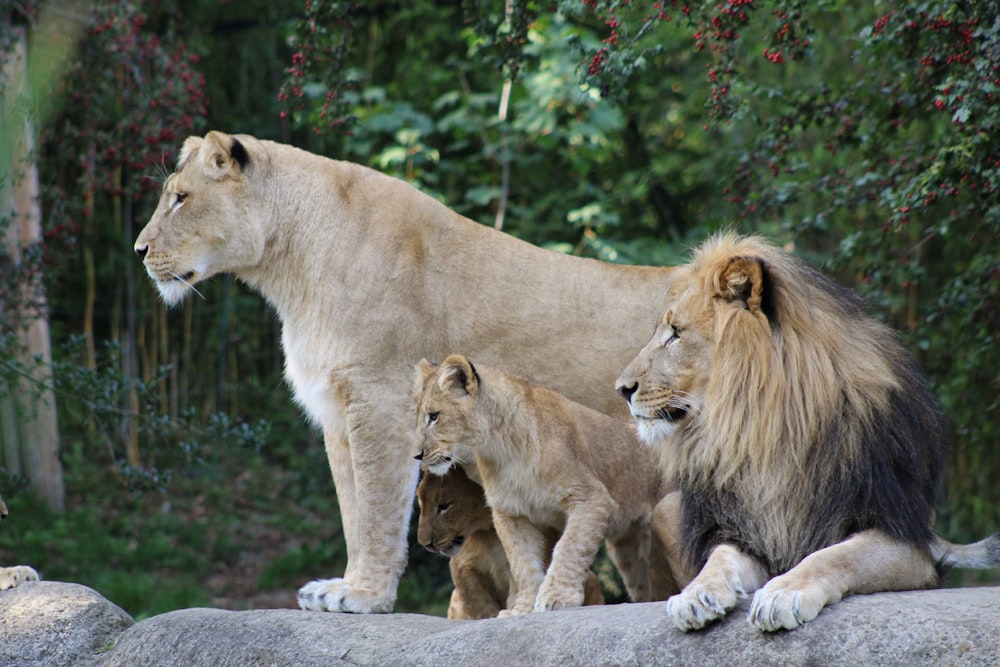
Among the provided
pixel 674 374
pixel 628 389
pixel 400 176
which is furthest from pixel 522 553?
pixel 400 176

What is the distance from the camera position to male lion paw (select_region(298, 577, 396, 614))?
4133 mm

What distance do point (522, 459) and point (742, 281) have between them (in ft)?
3.76

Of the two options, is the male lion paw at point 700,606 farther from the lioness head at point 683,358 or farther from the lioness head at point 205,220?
the lioness head at point 205,220

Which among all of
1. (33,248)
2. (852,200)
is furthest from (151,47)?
(852,200)

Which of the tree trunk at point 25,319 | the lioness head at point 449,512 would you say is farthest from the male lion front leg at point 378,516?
the tree trunk at point 25,319

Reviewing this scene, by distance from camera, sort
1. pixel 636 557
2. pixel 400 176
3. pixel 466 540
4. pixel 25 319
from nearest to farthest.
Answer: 1. pixel 636 557
2. pixel 466 540
3. pixel 25 319
4. pixel 400 176

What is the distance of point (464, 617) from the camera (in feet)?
14.5

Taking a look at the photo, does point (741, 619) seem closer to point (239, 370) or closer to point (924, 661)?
point (924, 661)

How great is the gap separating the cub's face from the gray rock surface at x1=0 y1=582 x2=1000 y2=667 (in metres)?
0.52

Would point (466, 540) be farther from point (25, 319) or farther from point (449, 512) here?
point (25, 319)

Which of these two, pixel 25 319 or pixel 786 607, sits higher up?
pixel 25 319

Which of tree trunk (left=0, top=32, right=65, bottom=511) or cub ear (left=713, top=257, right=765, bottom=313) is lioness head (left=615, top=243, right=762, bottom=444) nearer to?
cub ear (left=713, top=257, right=765, bottom=313)

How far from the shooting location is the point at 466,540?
4555 mm

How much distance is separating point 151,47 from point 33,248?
5.40 feet
